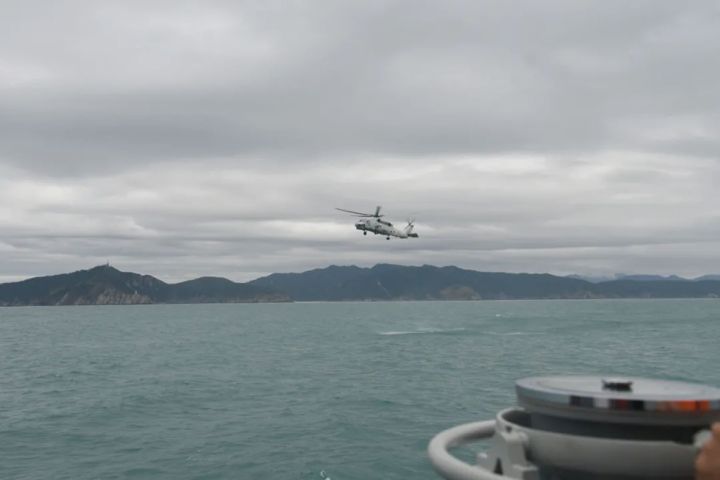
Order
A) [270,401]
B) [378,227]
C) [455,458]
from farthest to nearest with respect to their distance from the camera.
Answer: [378,227], [270,401], [455,458]

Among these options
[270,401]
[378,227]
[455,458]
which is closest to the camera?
[455,458]

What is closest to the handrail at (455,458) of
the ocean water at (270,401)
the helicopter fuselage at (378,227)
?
the ocean water at (270,401)

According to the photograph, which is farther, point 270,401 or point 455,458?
point 270,401

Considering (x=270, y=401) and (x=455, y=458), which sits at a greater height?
(x=455, y=458)

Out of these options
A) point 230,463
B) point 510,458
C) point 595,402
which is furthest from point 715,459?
point 230,463

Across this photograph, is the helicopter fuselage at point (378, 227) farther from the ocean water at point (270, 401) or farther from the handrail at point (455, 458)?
the handrail at point (455, 458)

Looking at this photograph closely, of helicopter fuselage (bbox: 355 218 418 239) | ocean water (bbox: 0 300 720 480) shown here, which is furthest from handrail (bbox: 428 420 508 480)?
helicopter fuselage (bbox: 355 218 418 239)

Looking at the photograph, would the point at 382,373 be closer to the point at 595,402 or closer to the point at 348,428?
the point at 348,428

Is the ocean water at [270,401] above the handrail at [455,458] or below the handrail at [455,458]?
below
